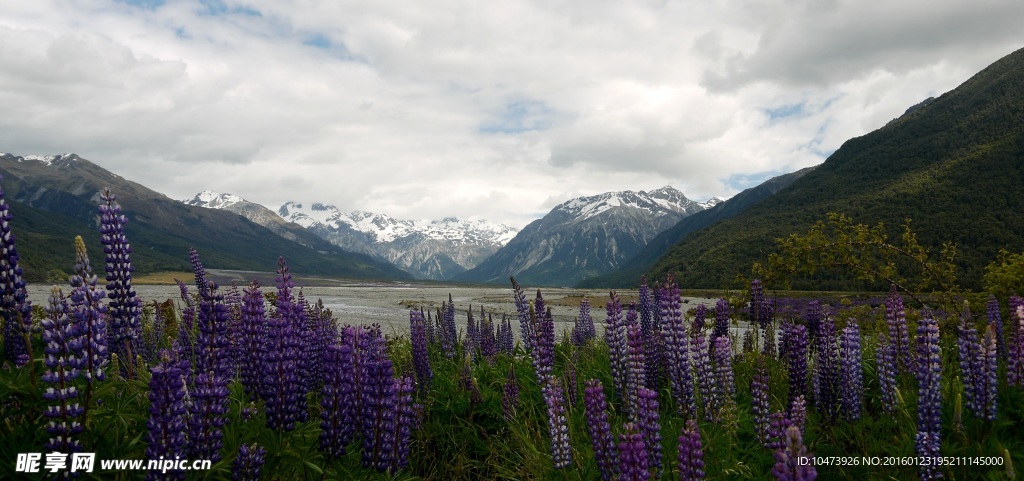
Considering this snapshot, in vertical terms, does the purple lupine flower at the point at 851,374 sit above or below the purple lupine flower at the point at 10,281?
below

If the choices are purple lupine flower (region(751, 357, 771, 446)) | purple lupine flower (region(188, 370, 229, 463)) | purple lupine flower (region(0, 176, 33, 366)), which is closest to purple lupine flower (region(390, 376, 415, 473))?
purple lupine flower (region(188, 370, 229, 463))

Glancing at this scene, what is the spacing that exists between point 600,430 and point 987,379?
15.4ft

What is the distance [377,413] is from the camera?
17.2 ft

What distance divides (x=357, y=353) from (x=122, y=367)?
17.5 feet

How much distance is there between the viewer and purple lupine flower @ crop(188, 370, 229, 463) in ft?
13.8

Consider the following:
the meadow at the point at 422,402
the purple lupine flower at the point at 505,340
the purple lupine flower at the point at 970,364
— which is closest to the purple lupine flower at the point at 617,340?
the meadow at the point at 422,402

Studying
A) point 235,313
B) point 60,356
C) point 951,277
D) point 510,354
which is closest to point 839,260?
point 951,277

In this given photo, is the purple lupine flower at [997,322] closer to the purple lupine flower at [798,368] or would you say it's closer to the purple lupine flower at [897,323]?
the purple lupine flower at [897,323]

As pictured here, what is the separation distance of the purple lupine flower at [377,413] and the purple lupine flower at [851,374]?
20.2ft

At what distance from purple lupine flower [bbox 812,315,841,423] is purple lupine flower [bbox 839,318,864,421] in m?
0.11

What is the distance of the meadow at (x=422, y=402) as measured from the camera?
4082 mm

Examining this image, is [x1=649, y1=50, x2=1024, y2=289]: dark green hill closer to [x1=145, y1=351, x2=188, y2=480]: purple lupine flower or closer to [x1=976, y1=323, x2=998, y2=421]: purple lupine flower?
[x1=976, y1=323, x2=998, y2=421]: purple lupine flower

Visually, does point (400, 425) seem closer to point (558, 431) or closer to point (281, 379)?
point (281, 379)

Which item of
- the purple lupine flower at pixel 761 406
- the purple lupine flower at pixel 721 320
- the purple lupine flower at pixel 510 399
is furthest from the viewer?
the purple lupine flower at pixel 721 320
